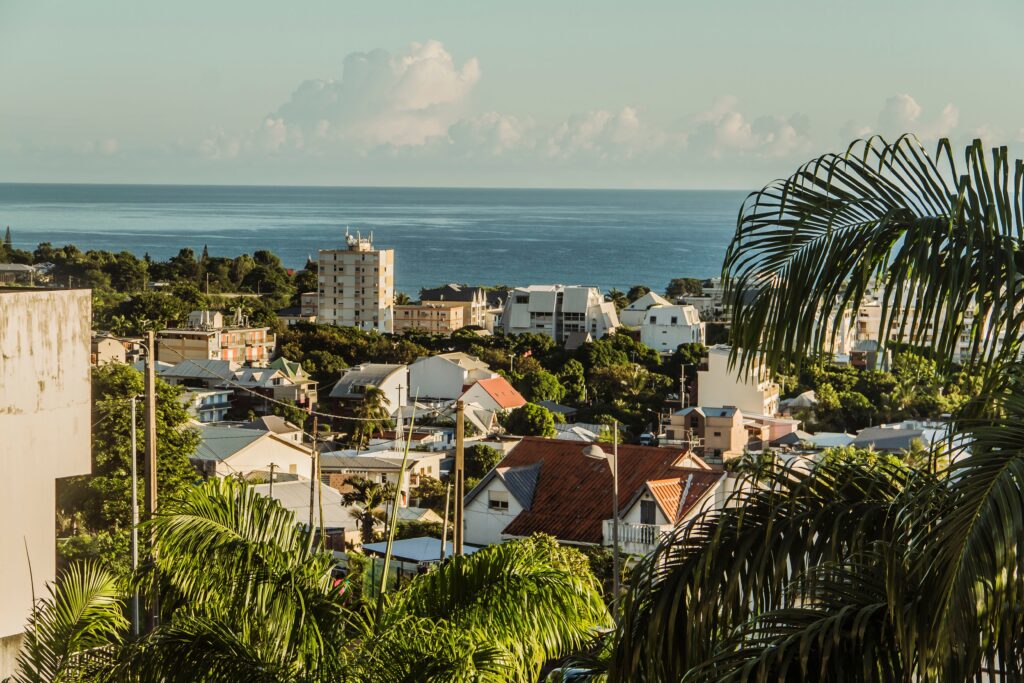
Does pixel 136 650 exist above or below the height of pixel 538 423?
above

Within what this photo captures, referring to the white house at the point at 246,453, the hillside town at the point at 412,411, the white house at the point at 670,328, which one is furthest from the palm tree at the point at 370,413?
the white house at the point at 670,328

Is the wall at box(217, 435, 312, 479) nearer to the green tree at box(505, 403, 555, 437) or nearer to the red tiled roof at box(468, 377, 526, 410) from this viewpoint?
the green tree at box(505, 403, 555, 437)

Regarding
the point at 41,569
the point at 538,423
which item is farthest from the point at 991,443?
the point at 538,423

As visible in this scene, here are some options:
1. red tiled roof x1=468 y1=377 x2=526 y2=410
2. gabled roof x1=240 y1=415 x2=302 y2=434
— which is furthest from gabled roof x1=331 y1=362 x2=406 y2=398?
gabled roof x1=240 y1=415 x2=302 y2=434

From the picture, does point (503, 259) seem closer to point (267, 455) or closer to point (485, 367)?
point (485, 367)

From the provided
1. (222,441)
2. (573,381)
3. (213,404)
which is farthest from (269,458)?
(573,381)

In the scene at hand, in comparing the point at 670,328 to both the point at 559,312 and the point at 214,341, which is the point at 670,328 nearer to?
the point at 559,312
